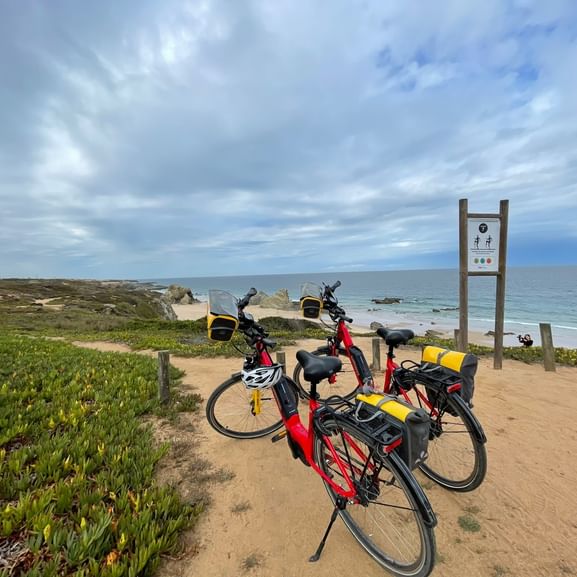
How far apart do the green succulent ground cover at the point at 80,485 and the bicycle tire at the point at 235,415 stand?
70cm

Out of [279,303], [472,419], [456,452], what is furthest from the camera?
[279,303]

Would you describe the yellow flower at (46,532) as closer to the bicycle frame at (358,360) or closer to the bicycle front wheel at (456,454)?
the bicycle frame at (358,360)

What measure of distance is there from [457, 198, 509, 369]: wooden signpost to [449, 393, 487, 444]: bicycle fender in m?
4.37

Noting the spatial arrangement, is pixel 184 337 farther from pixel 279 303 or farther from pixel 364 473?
pixel 279 303

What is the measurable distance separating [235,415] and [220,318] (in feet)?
5.26

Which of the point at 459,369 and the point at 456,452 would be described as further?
the point at 456,452

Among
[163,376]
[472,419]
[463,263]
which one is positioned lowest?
[163,376]

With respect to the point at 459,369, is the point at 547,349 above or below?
below

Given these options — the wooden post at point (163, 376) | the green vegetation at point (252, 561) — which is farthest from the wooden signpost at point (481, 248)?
the green vegetation at point (252, 561)

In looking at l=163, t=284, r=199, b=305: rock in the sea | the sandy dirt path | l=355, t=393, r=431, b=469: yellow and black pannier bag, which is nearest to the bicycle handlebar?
the sandy dirt path

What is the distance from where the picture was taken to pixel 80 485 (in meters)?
2.69

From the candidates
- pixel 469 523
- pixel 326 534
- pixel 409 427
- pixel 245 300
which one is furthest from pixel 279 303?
pixel 409 427

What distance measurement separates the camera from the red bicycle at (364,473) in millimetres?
1987

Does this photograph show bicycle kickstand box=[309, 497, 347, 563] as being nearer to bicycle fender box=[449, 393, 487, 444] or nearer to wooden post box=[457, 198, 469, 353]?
bicycle fender box=[449, 393, 487, 444]
